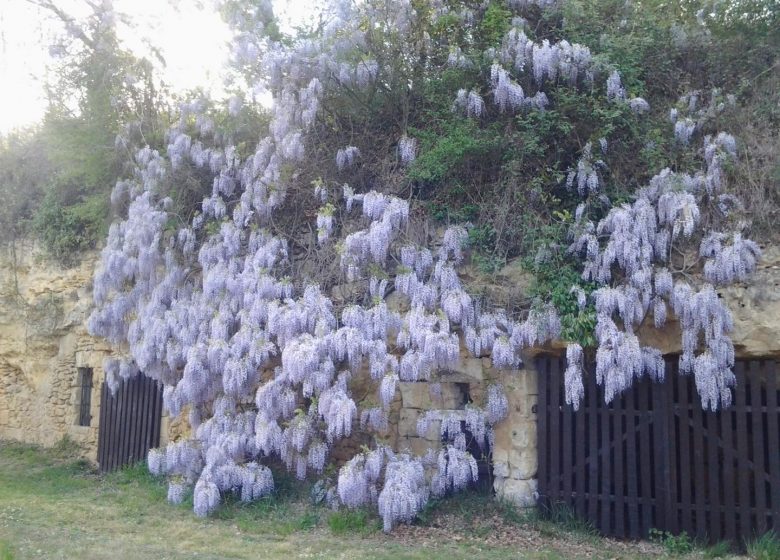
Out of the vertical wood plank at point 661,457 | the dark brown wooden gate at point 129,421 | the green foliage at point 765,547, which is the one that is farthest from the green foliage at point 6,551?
the green foliage at point 765,547

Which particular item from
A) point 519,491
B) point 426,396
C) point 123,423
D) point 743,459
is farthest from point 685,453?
point 123,423

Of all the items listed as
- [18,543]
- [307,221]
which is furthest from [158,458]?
[307,221]

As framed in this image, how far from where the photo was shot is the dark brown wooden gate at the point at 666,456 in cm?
675

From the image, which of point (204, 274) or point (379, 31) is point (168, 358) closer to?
point (204, 274)

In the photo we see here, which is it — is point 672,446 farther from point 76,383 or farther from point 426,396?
point 76,383

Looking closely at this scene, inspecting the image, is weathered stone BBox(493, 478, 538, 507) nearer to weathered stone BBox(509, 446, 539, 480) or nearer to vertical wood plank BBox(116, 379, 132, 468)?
weathered stone BBox(509, 446, 539, 480)

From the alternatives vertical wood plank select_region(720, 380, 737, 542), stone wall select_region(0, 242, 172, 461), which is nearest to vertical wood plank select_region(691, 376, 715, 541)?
vertical wood plank select_region(720, 380, 737, 542)

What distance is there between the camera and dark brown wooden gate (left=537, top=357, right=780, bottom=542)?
22.2ft

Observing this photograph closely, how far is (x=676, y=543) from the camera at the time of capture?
6895 millimetres

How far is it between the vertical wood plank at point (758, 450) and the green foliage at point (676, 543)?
583mm

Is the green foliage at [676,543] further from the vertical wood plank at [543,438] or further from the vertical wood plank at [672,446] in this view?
the vertical wood plank at [543,438]

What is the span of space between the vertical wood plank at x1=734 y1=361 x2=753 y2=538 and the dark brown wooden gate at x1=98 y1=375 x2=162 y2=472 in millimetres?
7457

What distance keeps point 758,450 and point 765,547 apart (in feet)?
2.66

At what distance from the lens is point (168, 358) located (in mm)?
9281
